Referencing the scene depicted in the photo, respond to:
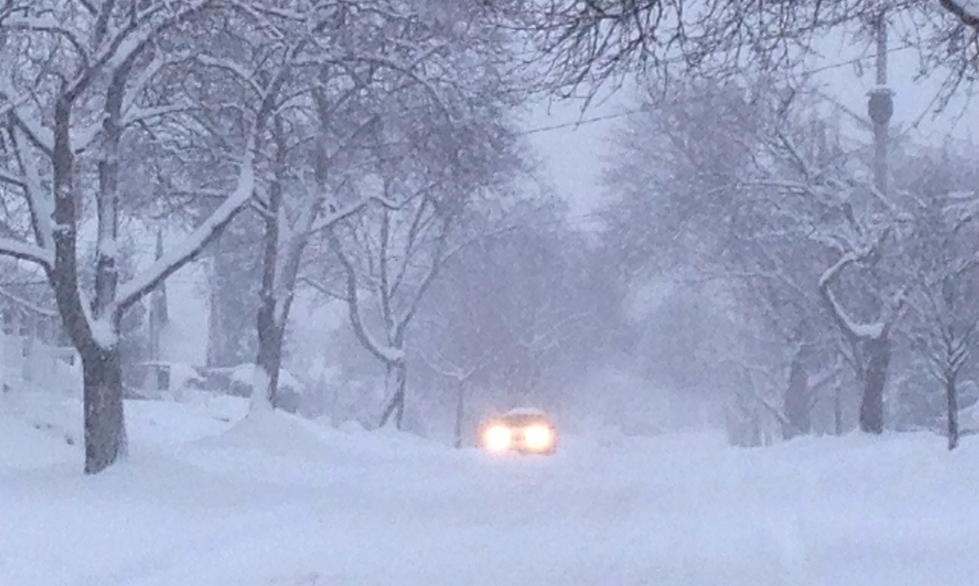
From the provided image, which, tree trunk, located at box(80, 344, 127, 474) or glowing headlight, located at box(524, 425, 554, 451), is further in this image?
glowing headlight, located at box(524, 425, 554, 451)

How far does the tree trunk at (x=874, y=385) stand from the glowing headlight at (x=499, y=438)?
316 inches

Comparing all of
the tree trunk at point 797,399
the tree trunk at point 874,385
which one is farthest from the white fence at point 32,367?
the tree trunk at point 797,399

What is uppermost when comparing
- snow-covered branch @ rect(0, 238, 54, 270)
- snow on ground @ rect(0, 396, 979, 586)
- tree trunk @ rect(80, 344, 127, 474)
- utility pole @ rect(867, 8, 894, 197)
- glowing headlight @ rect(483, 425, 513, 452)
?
utility pole @ rect(867, 8, 894, 197)

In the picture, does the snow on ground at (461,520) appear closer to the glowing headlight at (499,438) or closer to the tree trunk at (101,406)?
the tree trunk at (101,406)

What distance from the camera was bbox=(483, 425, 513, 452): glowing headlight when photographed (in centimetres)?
3306

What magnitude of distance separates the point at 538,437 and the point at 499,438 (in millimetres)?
912

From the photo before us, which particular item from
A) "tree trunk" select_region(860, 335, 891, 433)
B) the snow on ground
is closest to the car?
"tree trunk" select_region(860, 335, 891, 433)

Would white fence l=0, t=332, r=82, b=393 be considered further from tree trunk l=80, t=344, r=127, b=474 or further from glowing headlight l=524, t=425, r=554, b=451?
tree trunk l=80, t=344, r=127, b=474

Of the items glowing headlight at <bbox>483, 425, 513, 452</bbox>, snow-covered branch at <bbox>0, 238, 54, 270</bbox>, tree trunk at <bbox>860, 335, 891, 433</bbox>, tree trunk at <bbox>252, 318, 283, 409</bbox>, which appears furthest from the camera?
glowing headlight at <bbox>483, 425, 513, 452</bbox>

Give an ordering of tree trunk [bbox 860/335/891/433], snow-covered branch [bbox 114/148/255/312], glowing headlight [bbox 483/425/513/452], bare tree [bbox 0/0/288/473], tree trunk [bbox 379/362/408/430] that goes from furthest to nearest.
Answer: tree trunk [bbox 379/362/408/430] < glowing headlight [bbox 483/425/513/452] < tree trunk [bbox 860/335/891/433] < snow-covered branch [bbox 114/148/255/312] < bare tree [bbox 0/0/288/473]

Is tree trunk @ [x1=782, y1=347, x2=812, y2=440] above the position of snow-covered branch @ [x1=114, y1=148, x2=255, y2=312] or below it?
below

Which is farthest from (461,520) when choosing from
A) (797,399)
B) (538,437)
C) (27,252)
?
(797,399)

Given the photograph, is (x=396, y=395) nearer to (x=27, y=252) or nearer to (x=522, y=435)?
(x=522, y=435)

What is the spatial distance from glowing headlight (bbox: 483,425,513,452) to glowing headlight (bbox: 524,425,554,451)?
413 millimetres
